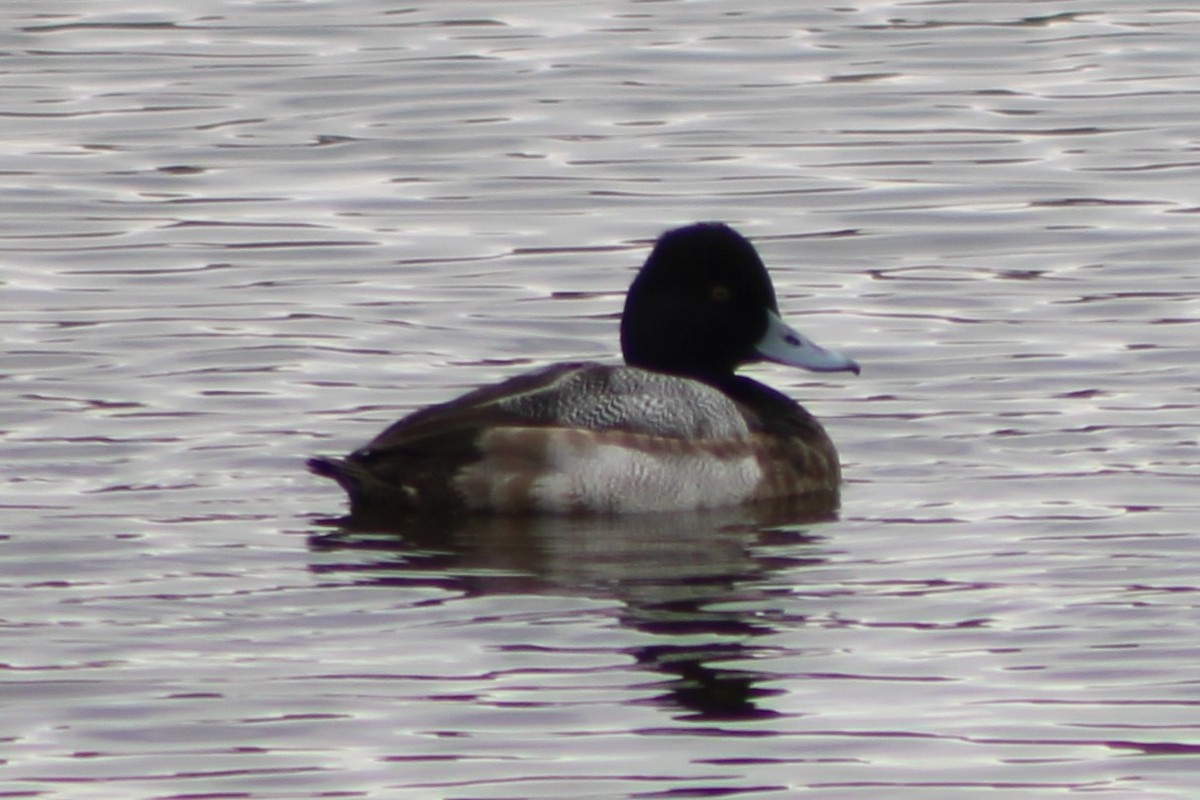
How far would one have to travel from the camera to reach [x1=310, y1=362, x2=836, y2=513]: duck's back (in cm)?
1002

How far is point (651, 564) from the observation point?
9.45 metres

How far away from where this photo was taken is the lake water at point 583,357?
303 inches

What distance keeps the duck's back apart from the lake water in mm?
135

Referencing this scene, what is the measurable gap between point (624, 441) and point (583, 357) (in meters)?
2.17

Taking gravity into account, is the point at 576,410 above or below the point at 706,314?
below

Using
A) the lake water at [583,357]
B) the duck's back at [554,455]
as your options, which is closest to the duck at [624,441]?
the duck's back at [554,455]

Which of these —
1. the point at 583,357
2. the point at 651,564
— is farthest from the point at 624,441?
the point at 583,357

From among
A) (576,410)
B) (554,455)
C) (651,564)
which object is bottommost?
(651,564)

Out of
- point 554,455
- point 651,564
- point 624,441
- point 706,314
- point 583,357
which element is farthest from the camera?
point 583,357

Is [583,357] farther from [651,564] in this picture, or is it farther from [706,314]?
[651,564]

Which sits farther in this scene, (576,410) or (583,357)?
(583,357)

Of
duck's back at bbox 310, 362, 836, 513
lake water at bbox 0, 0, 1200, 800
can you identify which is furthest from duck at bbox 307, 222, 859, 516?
lake water at bbox 0, 0, 1200, 800

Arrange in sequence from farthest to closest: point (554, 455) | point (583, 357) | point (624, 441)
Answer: point (583, 357)
point (624, 441)
point (554, 455)

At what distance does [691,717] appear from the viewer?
780cm
